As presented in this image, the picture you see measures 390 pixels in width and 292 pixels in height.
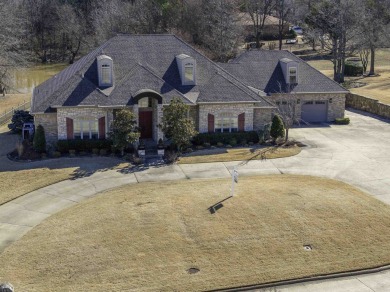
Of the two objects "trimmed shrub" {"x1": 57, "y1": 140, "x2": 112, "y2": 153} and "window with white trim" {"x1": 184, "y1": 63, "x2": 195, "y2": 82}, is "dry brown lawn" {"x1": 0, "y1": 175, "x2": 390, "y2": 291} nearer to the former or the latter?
"trimmed shrub" {"x1": 57, "y1": 140, "x2": 112, "y2": 153}

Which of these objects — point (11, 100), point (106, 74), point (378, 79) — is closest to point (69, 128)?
point (106, 74)

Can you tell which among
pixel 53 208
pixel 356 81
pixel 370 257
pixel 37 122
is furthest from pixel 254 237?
pixel 356 81

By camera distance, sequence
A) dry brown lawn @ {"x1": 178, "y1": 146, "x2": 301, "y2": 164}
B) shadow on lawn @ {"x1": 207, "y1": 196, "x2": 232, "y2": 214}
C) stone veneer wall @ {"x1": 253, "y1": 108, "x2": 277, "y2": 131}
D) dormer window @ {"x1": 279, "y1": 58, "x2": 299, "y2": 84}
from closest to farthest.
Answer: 1. shadow on lawn @ {"x1": 207, "y1": 196, "x2": 232, "y2": 214}
2. dry brown lawn @ {"x1": 178, "y1": 146, "x2": 301, "y2": 164}
3. stone veneer wall @ {"x1": 253, "y1": 108, "x2": 277, "y2": 131}
4. dormer window @ {"x1": 279, "y1": 58, "x2": 299, "y2": 84}

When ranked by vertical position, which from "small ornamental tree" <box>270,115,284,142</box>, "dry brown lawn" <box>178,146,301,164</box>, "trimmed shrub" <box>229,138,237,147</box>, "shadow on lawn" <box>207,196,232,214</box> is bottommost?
"shadow on lawn" <box>207,196,232,214</box>

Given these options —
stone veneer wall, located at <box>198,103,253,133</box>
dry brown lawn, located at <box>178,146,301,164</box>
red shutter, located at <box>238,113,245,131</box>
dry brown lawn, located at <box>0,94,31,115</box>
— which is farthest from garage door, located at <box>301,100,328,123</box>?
dry brown lawn, located at <box>0,94,31,115</box>

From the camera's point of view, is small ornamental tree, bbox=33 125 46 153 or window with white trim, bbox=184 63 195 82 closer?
small ornamental tree, bbox=33 125 46 153

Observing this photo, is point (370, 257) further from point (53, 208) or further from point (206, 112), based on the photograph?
point (206, 112)
